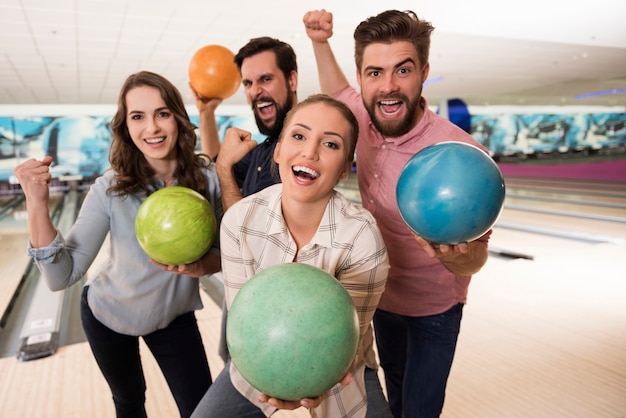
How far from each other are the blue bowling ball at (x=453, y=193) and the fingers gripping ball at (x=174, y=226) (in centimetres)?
65

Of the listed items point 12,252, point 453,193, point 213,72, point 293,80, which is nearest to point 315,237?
point 453,193

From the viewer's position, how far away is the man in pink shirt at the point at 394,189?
140 cm

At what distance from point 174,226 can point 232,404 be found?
0.53 m

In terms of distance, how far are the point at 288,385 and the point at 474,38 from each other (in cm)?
628

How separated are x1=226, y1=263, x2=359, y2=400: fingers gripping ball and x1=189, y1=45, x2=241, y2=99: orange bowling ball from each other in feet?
4.67

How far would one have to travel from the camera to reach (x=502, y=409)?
201 cm

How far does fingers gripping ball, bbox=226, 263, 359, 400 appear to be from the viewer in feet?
2.68

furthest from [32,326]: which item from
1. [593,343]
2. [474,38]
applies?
[474,38]

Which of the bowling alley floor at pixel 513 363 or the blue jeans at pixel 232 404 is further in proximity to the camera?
the bowling alley floor at pixel 513 363

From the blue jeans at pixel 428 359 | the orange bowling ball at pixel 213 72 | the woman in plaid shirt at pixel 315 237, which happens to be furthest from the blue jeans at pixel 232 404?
the orange bowling ball at pixel 213 72

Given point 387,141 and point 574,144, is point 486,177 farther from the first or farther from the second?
point 574,144

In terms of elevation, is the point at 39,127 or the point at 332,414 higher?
the point at 332,414

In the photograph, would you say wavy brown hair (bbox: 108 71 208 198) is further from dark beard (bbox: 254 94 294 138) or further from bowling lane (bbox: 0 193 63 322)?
bowling lane (bbox: 0 193 63 322)

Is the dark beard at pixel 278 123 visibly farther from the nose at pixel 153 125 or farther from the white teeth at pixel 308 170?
the white teeth at pixel 308 170
